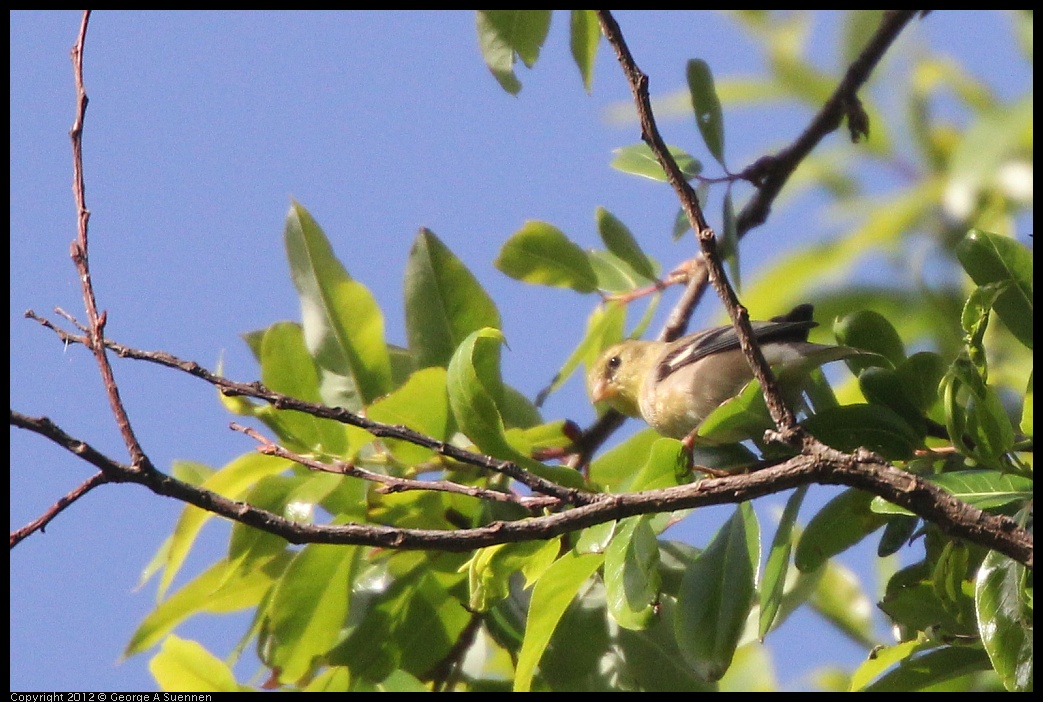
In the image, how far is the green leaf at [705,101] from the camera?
3.18 meters

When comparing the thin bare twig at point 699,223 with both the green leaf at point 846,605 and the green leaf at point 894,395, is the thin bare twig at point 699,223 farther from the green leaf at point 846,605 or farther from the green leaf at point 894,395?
the green leaf at point 846,605

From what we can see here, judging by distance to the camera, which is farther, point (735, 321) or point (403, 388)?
point (403, 388)

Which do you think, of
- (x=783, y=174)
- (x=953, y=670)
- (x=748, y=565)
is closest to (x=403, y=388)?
(x=748, y=565)

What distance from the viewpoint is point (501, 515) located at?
2.89 meters

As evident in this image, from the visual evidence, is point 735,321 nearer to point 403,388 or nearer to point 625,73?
point 625,73

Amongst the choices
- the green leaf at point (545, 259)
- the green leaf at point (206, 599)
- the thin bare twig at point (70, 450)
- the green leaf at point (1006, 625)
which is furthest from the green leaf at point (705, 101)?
the thin bare twig at point (70, 450)

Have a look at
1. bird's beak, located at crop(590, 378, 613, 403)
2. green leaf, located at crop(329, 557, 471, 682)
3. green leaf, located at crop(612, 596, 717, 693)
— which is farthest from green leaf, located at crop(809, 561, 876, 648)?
green leaf, located at crop(329, 557, 471, 682)

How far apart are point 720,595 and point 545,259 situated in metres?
1.51

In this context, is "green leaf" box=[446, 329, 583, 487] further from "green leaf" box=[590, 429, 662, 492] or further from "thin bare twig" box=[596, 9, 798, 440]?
"thin bare twig" box=[596, 9, 798, 440]

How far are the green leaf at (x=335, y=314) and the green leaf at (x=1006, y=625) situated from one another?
5.48 feet

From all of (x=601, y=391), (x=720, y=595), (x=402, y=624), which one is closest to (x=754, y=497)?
(x=720, y=595)

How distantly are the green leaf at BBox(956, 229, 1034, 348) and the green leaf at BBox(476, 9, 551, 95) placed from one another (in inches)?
55.2
